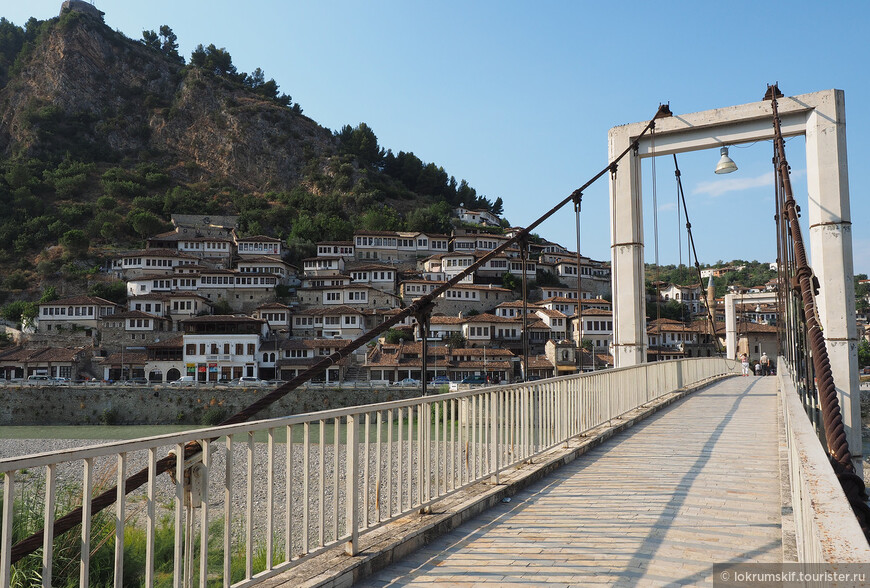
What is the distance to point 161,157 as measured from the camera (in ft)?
401

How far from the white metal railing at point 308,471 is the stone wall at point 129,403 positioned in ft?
103

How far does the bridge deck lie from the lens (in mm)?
3375

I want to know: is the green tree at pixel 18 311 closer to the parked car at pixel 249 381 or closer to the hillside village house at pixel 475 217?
the parked car at pixel 249 381

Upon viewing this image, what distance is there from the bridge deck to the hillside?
78.2 metres

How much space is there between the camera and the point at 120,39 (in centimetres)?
13775

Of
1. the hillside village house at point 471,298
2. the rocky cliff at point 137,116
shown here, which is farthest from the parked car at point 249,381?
the rocky cliff at point 137,116

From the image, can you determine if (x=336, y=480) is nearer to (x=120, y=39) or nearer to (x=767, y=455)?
(x=767, y=455)

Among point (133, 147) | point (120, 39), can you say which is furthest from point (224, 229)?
point (120, 39)

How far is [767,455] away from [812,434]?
4.35 m

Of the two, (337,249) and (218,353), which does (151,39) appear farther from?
(218,353)

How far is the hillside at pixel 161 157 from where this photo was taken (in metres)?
91.2

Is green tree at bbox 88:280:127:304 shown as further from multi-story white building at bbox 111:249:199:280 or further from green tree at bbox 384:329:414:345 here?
green tree at bbox 384:329:414:345

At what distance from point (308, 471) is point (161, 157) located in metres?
133

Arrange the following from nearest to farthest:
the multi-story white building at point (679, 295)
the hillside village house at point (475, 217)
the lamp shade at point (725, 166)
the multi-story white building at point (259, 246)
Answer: the lamp shade at point (725, 166), the multi-story white building at point (259, 246), the multi-story white building at point (679, 295), the hillside village house at point (475, 217)
